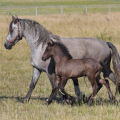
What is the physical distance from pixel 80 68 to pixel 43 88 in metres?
2.56

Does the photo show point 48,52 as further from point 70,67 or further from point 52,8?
point 52,8

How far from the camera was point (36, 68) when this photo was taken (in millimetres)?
6047

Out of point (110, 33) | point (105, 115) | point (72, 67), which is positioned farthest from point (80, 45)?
point (110, 33)

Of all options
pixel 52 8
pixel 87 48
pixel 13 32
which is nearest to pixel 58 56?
pixel 87 48

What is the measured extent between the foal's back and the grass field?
2.09ft

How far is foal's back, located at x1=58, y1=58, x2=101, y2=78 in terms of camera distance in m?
5.12

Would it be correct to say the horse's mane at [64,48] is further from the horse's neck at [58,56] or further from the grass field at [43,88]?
the grass field at [43,88]

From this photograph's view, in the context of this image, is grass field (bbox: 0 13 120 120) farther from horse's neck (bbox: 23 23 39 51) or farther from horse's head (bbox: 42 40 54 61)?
horse's neck (bbox: 23 23 39 51)

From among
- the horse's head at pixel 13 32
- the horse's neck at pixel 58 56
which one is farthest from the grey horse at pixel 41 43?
the horse's neck at pixel 58 56

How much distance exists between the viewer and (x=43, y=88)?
745cm

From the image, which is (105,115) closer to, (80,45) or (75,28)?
(80,45)

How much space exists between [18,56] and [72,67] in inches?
258

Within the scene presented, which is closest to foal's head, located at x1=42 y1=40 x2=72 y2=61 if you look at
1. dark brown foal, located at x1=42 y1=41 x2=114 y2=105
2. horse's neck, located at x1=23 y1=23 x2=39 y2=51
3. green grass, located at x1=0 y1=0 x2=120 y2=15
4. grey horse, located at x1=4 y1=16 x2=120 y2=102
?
dark brown foal, located at x1=42 y1=41 x2=114 y2=105

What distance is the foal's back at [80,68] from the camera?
5121 millimetres
